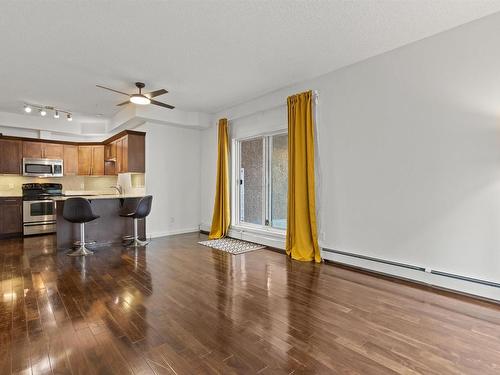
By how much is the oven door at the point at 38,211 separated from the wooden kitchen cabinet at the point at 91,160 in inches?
50.5

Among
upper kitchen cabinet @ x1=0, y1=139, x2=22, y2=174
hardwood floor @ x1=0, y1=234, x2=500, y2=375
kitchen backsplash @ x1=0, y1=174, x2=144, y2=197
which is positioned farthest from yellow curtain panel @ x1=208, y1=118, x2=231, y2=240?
upper kitchen cabinet @ x1=0, y1=139, x2=22, y2=174

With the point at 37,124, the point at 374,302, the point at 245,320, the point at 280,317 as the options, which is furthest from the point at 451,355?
the point at 37,124

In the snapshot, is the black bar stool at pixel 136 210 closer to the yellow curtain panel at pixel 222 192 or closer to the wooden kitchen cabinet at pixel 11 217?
the yellow curtain panel at pixel 222 192

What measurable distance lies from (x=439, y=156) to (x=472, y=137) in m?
0.35

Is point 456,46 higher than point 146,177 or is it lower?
higher

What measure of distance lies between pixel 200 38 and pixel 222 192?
11.5ft

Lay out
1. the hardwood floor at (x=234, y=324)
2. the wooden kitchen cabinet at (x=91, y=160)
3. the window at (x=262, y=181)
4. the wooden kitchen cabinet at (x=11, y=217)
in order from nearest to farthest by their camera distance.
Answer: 1. the hardwood floor at (x=234, y=324)
2. the window at (x=262, y=181)
3. the wooden kitchen cabinet at (x=11, y=217)
4. the wooden kitchen cabinet at (x=91, y=160)

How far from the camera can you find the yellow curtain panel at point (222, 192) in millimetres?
6203

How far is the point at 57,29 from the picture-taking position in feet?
10.0

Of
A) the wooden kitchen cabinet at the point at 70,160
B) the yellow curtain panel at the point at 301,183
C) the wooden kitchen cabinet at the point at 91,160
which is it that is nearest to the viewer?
the yellow curtain panel at the point at 301,183

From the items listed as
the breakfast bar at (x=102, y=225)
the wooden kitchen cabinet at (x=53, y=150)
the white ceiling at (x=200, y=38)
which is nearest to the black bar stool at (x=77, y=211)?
the breakfast bar at (x=102, y=225)

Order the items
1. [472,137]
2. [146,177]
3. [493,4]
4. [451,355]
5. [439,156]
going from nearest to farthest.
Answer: [451,355], [493,4], [472,137], [439,156], [146,177]

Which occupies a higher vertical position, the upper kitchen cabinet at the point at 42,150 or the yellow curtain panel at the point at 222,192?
the upper kitchen cabinet at the point at 42,150

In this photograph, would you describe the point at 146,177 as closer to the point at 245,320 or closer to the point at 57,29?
the point at 57,29
